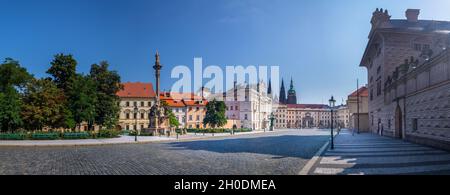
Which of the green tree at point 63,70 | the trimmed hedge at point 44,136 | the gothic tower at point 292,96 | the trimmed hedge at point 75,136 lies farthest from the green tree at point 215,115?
the gothic tower at point 292,96

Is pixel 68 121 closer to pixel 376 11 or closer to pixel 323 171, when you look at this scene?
pixel 323 171

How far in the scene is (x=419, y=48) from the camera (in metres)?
32.8

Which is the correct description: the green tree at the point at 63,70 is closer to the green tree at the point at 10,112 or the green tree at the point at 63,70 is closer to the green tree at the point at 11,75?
the green tree at the point at 11,75

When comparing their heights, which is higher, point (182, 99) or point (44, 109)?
point (182, 99)

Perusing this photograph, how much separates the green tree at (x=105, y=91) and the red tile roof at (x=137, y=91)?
26.0 metres

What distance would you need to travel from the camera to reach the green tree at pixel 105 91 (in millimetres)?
49803

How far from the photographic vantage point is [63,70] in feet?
150

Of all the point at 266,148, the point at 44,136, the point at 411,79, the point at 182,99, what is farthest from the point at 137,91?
the point at 411,79

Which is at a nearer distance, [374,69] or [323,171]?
[323,171]

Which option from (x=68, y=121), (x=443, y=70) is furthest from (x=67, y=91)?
(x=443, y=70)

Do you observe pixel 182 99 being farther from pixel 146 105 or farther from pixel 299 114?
pixel 299 114

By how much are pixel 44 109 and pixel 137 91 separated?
44.2 meters
